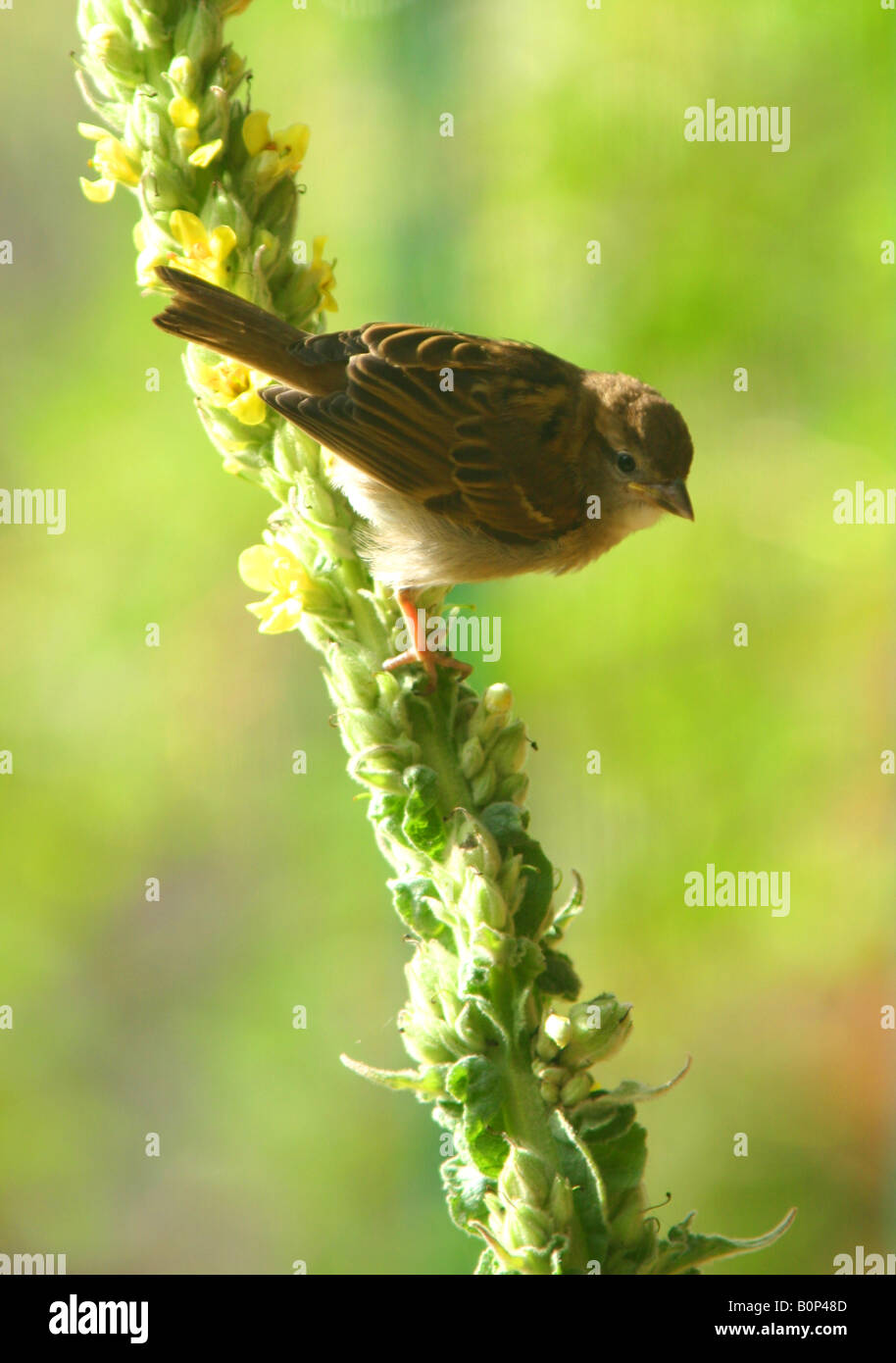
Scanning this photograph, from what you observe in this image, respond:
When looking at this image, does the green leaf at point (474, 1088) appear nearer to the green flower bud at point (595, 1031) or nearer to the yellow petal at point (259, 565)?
the green flower bud at point (595, 1031)

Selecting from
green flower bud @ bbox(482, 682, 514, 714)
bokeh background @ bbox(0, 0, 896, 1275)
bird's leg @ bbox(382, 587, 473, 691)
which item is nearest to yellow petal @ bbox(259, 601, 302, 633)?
bird's leg @ bbox(382, 587, 473, 691)

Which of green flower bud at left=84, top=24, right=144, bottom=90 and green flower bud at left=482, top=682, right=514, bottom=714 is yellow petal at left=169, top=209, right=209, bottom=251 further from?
green flower bud at left=482, top=682, right=514, bottom=714

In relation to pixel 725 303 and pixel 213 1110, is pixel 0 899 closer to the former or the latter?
pixel 213 1110

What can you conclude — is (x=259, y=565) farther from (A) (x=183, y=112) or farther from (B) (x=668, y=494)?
(B) (x=668, y=494)

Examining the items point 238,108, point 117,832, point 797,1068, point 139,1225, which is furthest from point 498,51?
point 139,1225

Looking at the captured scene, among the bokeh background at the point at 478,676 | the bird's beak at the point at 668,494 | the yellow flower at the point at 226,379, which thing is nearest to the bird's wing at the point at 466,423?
the bird's beak at the point at 668,494

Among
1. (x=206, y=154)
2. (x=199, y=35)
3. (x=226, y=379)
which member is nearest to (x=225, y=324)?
(x=226, y=379)

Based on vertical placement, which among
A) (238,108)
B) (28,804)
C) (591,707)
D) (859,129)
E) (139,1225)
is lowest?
(139,1225)
